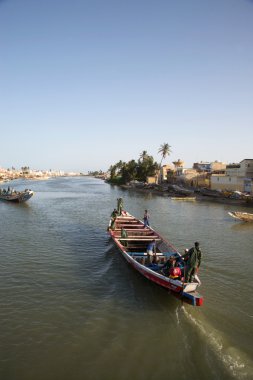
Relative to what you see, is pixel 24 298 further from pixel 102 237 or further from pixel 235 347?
pixel 102 237

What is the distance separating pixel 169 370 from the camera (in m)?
9.04

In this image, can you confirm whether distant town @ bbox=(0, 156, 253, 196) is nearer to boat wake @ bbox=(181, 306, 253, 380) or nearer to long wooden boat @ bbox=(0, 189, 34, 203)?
long wooden boat @ bbox=(0, 189, 34, 203)

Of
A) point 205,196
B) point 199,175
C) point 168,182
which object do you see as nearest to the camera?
point 205,196

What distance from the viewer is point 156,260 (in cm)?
1614

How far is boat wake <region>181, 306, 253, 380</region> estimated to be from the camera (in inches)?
349

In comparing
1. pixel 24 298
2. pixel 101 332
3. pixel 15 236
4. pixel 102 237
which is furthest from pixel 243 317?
pixel 15 236

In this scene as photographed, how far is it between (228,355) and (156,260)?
684 centimetres

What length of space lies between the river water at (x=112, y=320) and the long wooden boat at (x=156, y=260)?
34.5 inches

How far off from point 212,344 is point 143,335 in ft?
7.78

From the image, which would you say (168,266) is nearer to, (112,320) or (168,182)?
(112,320)

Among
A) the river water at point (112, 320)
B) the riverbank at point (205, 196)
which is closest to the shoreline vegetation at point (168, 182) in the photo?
the riverbank at point (205, 196)

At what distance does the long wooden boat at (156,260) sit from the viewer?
1180 centimetres

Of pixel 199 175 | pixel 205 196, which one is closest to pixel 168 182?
pixel 199 175

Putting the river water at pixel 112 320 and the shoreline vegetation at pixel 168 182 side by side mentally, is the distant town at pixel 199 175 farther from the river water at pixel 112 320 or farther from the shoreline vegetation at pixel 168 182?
the river water at pixel 112 320
